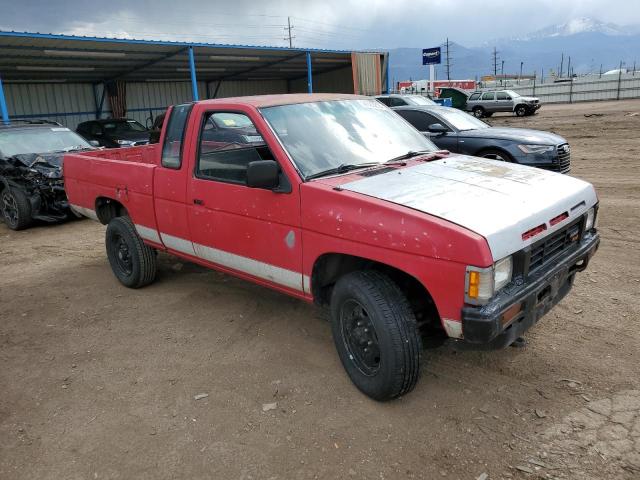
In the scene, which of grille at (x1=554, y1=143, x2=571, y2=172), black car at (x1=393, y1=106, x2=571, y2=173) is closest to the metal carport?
black car at (x1=393, y1=106, x2=571, y2=173)

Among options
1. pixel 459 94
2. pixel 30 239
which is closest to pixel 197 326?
pixel 30 239

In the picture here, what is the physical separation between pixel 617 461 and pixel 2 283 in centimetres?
616

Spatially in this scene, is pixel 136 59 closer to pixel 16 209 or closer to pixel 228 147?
pixel 16 209

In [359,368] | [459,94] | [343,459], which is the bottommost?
[343,459]

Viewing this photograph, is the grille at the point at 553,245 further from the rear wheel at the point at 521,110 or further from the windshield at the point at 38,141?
the rear wheel at the point at 521,110

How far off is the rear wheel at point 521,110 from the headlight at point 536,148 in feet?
74.0

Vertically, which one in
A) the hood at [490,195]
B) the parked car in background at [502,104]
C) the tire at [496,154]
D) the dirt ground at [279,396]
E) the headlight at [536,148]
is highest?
the parked car in background at [502,104]

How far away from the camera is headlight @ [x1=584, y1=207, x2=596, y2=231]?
357cm

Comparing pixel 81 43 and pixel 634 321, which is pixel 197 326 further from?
pixel 81 43

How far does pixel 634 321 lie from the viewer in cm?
401

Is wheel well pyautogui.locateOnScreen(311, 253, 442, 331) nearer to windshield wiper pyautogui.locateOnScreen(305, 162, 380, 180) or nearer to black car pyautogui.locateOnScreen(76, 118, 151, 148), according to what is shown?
windshield wiper pyautogui.locateOnScreen(305, 162, 380, 180)

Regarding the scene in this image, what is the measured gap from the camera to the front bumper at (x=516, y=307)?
2.61m

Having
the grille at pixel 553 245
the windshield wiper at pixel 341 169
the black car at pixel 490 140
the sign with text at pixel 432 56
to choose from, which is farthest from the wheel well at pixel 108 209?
the sign with text at pixel 432 56

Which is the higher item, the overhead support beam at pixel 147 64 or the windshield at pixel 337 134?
the overhead support beam at pixel 147 64
